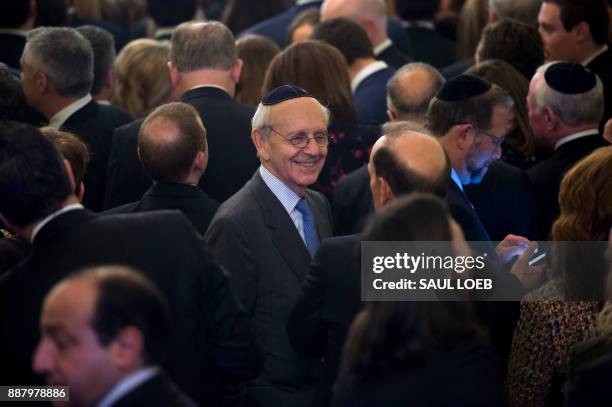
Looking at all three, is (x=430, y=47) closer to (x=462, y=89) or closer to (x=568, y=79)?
(x=568, y=79)

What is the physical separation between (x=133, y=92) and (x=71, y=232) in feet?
10.5

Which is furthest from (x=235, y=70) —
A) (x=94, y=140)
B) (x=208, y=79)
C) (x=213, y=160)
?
(x=94, y=140)

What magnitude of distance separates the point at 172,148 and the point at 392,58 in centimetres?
326

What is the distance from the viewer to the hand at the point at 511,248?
204 inches

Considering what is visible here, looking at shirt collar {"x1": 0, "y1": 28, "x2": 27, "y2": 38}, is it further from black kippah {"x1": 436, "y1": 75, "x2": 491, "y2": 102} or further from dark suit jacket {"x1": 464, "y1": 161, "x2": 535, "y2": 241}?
dark suit jacket {"x1": 464, "y1": 161, "x2": 535, "y2": 241}

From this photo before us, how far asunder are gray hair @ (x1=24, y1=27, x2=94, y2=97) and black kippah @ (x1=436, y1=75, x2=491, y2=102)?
5.80 feet

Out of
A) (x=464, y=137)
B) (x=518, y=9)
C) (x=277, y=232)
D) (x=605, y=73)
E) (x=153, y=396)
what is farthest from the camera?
(x=518, y=9)

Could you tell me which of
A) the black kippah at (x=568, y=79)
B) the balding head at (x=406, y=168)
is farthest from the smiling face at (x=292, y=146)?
the black kippah at (x=568, y=79)

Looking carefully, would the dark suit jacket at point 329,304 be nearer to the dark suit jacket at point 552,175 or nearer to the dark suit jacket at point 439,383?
the dark suit jacket at point 439,383

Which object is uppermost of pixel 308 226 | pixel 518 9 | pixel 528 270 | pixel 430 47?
pixel 518 9

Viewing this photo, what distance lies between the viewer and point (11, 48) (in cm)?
701

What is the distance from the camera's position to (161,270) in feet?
13.1

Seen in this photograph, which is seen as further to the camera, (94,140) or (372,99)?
(372,99)

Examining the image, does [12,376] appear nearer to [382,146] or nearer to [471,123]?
[382,146]
